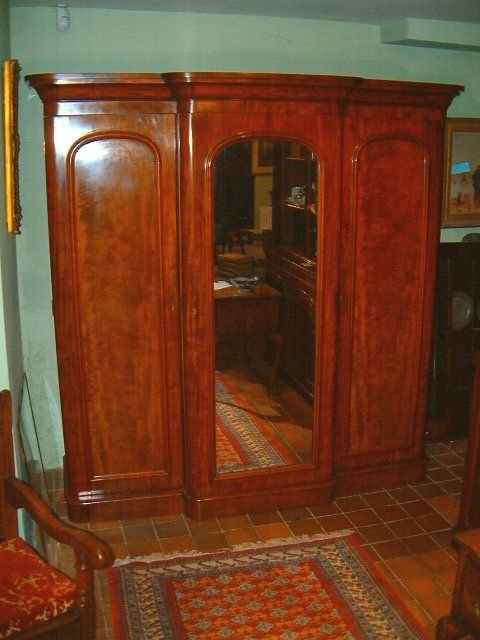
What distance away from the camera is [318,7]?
329 cm

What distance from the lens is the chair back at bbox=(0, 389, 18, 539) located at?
2.34 meters

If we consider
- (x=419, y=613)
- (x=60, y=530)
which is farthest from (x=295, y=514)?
(x=60, y=530)

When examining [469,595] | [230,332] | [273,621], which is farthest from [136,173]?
[469,595]

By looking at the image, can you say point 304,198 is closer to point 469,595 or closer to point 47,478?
point 469,595

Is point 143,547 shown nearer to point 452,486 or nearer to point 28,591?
point 28,591

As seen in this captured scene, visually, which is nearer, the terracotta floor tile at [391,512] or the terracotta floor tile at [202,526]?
the terracotta floor tile at [202,526]

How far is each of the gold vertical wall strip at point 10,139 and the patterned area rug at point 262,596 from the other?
1.58m

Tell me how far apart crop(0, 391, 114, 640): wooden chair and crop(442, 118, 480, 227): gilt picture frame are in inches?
117

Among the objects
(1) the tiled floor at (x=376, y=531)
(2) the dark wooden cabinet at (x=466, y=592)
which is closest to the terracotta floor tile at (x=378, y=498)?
(1) the tiled floor at (x=376, y=531)

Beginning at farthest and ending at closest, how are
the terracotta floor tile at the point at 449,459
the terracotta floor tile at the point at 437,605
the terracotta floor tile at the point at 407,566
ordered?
the terracotta floor tile at the point at 449,459 → the terracotta floor tile at the point at 407,566 → the terracotta floor tile at the point at 437,605

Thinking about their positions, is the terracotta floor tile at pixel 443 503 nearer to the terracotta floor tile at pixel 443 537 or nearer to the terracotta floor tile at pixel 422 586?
the terracotta floor tile at pixel 443 537

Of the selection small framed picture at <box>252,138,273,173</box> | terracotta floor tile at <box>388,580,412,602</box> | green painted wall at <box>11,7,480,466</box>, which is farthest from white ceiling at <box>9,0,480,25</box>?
terracotta floor tile at <box>388,580,412,602</box>

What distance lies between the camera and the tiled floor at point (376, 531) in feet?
9.33

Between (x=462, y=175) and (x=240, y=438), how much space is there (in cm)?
216
